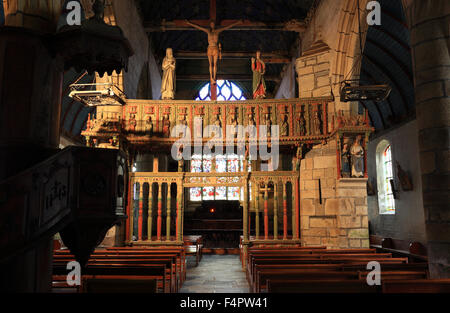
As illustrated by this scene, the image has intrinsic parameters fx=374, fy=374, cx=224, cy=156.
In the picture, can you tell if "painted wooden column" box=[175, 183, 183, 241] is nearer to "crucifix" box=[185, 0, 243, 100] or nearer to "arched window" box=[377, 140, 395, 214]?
"crucifix" box=[185, 0, 243, 100]

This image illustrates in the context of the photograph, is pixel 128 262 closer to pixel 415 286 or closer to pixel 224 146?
pixel 415 286

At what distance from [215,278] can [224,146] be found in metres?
3.13

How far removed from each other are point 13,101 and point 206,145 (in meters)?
5.84

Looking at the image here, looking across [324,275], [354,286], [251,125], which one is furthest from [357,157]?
[354,286]

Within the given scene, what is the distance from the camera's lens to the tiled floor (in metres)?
6.40

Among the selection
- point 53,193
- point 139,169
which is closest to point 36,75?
point 53,193

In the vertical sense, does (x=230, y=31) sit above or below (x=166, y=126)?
above

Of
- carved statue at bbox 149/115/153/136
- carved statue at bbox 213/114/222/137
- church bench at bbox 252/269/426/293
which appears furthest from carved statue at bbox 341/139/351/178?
carved statue at bbox 149/115/153/136

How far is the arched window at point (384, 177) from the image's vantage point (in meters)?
14.7

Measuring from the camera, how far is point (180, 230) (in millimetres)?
8609

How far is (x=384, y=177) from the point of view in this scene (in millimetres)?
14977

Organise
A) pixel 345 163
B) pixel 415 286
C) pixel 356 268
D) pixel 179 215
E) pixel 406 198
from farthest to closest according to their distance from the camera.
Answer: pixel 406 198 < pixel 179 215 < pixel 345 163 < pixel 356 268 < pixel 415 286

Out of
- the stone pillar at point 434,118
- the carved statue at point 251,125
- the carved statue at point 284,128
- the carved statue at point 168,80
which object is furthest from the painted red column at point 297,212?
the carved statue at point 168,80
